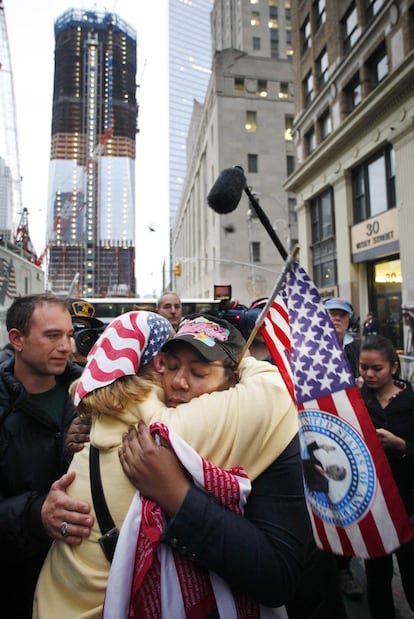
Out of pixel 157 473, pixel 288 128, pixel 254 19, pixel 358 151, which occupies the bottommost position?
pixel 157 473

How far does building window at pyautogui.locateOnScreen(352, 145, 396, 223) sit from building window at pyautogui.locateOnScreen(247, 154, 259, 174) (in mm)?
22735

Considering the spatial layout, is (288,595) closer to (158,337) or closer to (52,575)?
(52,575)

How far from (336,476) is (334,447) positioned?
0.15m

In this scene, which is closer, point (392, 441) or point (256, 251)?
point (392, 441)

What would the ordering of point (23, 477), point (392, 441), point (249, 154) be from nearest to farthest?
1. point (23, 477)
2. point (392, 441)
3. point (249, 154)

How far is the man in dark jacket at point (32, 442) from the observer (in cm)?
175

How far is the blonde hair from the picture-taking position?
1534 millimetres

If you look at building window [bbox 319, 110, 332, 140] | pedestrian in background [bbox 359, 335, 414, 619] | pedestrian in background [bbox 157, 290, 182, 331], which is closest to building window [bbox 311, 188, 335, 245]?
building window [bbox 319, 110, 332, 140]

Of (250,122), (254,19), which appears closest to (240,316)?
(250,122)

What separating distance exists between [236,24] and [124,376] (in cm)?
6324

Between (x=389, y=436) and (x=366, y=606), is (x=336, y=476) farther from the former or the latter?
(x=366, y=606)

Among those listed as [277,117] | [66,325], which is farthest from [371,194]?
[277,117]

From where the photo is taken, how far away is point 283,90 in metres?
42.2

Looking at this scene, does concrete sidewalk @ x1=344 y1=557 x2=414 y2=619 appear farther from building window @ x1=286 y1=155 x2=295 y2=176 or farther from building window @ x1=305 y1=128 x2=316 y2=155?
building window @ x1=286 y1=155 x2=295 y2=176
